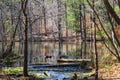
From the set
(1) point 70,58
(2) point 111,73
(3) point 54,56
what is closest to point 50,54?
(3) point 54,56

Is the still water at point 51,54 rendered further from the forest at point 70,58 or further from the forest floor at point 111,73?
the forest floor at point 111,73

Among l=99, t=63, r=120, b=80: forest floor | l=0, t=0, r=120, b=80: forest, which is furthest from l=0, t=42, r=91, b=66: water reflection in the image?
l=99, t=63, r=120, b=80: forest floor

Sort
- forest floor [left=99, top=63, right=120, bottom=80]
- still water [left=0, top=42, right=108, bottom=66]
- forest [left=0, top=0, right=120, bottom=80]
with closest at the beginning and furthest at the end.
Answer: forest [left=0, top=0, right=120, bottom=80], forest floor [left=99, top=63, right=120, bottom=80], still water [left=0, top=42, right=108, bottom=66]

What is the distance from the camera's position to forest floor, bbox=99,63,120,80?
18.0m

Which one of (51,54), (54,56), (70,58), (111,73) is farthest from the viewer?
(51,54)

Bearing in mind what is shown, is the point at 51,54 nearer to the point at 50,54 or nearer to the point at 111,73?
the point at 50,54

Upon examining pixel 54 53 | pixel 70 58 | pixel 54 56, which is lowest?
pixel 54 53

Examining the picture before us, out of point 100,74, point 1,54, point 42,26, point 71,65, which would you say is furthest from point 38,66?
point 42,26

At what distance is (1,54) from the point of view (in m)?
28.6

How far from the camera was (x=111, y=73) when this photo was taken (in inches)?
762

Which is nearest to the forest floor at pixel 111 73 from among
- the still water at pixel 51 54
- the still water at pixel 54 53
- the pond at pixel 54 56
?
the pond at pixel 54 56

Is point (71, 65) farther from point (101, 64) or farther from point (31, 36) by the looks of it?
point (31, 36)

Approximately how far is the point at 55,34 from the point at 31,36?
346 inches

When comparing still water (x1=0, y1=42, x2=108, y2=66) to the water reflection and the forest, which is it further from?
the forest
